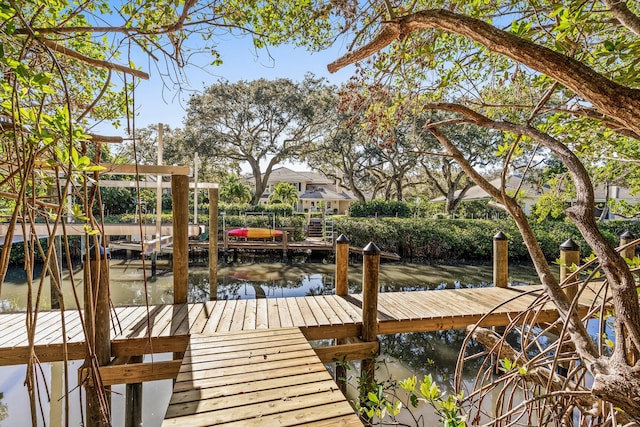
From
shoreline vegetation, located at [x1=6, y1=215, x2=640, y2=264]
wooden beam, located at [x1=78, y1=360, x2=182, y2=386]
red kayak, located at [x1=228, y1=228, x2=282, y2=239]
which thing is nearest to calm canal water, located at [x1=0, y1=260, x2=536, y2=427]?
wooden beam, located at [x1=78, y1=360, x2=182, y2=386]

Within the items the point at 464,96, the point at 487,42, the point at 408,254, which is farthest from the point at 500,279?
the point at 408,254

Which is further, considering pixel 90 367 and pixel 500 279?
pixel 500 279

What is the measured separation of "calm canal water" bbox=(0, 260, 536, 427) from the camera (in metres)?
4.60

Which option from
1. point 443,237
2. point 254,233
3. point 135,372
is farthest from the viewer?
point 443,237

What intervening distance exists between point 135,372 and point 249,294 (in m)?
6.92

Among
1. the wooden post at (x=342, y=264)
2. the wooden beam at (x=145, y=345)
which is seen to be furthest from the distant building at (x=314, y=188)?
the wooden beam at (x=145, y=345)

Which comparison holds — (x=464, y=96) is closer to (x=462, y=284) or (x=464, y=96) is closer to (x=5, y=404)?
(x=5, y=404)

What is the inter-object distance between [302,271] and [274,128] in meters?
11.7

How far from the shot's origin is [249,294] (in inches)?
396

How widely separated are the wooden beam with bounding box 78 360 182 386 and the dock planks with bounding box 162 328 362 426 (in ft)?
1.37

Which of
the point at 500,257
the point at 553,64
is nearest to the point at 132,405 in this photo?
the point at 553,64

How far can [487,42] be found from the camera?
1493 millimetres

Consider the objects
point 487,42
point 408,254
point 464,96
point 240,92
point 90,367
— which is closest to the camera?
point 90,367

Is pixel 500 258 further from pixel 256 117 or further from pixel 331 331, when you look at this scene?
pixel 256 117
